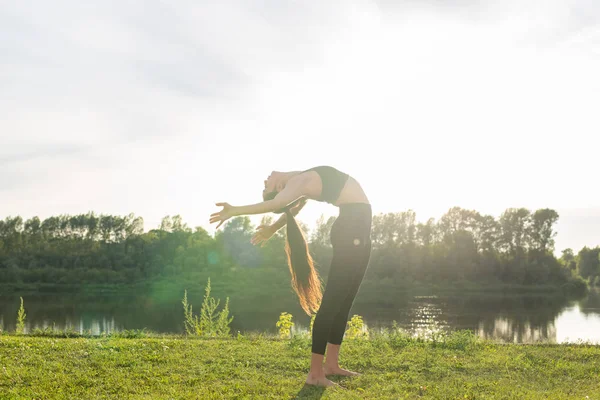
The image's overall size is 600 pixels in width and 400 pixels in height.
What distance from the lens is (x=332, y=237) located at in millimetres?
4465

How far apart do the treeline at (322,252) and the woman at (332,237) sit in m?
56.2

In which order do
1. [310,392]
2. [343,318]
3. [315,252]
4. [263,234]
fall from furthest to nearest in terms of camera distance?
[315,252], [263,234], [343,318], [310,392]

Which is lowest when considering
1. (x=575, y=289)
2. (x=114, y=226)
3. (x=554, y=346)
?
(x=575, y=289)

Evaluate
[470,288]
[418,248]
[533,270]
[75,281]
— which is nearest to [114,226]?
[75,281]

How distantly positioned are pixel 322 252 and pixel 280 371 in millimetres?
59024

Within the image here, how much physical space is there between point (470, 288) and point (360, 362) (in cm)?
6019

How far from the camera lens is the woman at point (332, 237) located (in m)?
4.32

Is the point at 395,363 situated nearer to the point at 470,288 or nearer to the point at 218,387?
the point at 218,387

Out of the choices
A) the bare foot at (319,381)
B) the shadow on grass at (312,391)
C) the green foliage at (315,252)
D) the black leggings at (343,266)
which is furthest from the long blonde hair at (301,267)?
the green foliage at (315,252)

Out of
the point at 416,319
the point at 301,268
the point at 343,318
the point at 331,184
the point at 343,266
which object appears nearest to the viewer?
the point at 343,266

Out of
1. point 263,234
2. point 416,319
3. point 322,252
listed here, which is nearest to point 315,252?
point 322,252

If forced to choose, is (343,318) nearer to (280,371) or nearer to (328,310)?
(328,310)

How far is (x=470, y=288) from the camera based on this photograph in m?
61.4

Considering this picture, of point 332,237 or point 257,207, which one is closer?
point 257,207
